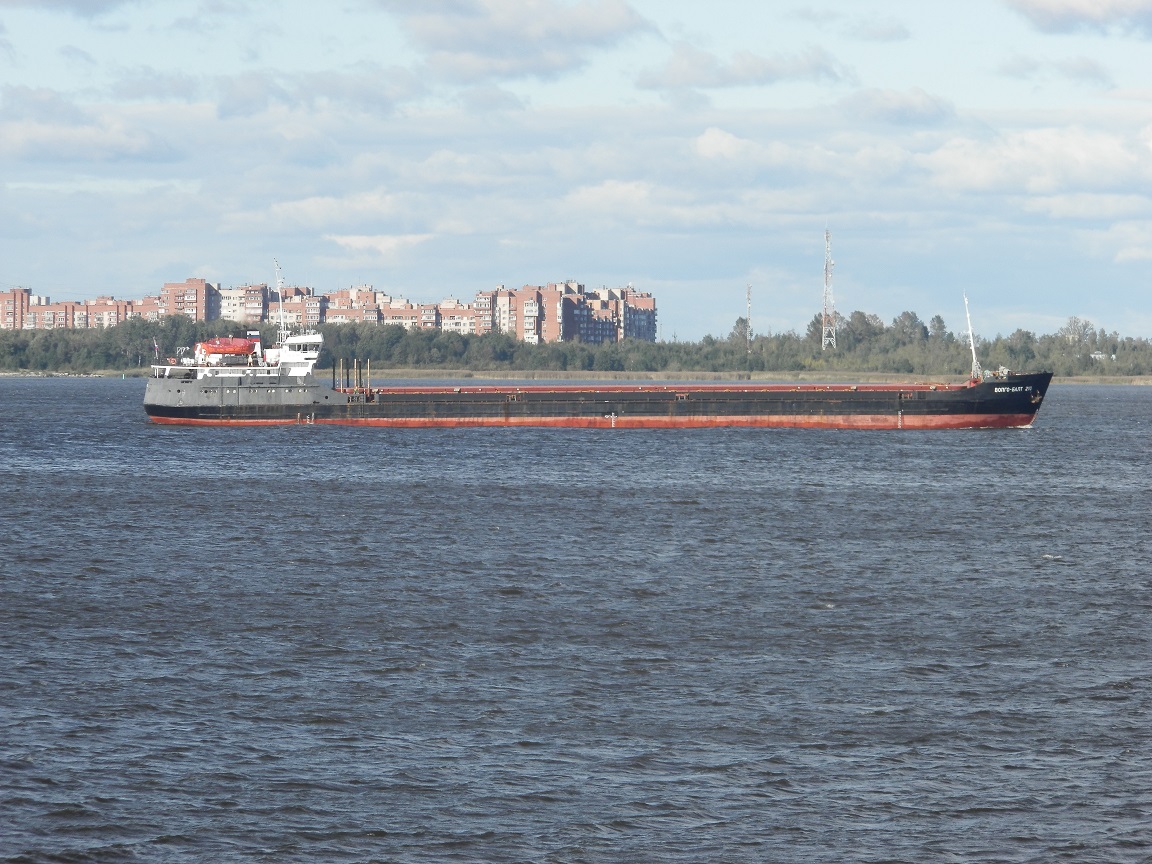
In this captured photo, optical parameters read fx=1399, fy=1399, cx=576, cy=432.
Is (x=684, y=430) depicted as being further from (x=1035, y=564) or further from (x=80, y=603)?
(x=80, y=603)

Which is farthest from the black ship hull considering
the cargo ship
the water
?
the water

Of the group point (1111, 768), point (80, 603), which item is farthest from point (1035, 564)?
point (80, 603)

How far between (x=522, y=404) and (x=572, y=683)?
72.4 metres

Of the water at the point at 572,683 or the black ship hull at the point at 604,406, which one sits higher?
the black ship hull at the point at 604,406

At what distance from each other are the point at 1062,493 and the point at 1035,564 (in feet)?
73.4

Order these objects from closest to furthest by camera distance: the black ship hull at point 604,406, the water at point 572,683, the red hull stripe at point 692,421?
the water at point 572,683
the black ship hull at point 604,406
the red hull stripe at point 692,421

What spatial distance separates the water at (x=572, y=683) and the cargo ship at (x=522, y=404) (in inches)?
1680

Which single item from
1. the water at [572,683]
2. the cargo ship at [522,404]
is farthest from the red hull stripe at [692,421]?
the water at [572,683]

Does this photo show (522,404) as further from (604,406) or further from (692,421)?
(692,421)

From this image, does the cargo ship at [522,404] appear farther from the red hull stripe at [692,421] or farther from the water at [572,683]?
the water at [572,683]

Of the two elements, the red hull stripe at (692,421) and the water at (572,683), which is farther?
the red hull stripe at (692,421)

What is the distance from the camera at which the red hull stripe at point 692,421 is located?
308ft

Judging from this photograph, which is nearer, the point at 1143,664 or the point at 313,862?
the point at 313,862

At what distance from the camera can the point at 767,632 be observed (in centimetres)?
2675
